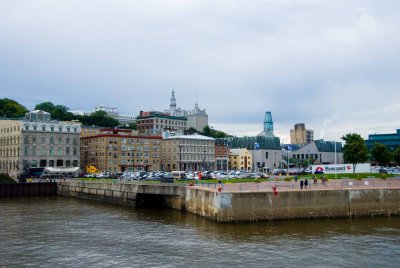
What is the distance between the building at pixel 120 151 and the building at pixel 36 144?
288 inches

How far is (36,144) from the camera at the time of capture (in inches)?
5108

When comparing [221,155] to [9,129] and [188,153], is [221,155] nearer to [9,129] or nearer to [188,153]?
[188,153]

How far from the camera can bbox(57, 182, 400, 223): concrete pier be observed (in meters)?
49.2

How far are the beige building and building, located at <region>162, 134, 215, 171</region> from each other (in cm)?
2173

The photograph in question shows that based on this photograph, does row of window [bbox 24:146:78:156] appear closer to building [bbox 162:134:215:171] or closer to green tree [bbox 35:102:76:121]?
building [bbox 162:134:215:171]

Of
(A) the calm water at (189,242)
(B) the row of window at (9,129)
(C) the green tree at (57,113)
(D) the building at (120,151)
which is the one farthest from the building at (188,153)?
(A) the calm water at (189,242)

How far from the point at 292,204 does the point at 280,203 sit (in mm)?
1532

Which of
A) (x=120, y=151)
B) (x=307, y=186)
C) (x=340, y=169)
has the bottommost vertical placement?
(x=307, y=186)

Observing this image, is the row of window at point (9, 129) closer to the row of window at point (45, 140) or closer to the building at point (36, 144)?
the building at point (36, 144)

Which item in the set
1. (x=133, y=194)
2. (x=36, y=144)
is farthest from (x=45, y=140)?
(x=133, y=194)

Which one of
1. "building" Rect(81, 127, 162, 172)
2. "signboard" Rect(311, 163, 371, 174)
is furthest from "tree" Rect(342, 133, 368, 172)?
"building" Rect(81, 127, 162, 172)

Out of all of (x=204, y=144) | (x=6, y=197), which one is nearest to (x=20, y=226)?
(x=6, y=197)

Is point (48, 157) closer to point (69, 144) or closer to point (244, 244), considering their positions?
point (69, 144)

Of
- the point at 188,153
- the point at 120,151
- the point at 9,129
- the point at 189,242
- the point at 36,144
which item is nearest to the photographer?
the point at 189,242
